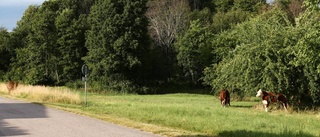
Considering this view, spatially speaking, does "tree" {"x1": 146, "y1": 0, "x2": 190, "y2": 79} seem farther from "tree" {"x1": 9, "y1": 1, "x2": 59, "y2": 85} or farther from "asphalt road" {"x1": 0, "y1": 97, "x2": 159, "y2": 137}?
"asphalt road" {"x1": 0, "y1": 97, "x2": 159, "y2": 137}

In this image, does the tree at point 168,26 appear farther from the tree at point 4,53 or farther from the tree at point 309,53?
the tree at point 309,53

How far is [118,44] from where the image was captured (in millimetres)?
61250

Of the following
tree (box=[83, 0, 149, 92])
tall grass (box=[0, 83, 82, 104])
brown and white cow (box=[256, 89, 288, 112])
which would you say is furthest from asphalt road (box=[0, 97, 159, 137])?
tree (box=[83, 0, 149, 92])

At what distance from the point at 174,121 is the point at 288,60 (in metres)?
15.2

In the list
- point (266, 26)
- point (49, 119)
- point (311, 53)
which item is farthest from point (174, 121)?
point (266, 26)

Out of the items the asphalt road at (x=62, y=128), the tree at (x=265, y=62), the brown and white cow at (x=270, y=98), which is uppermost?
the tree at (x=265, y=62)

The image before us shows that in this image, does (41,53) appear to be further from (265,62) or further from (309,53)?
Answer: (309,53)

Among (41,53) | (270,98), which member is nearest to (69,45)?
(41,53)

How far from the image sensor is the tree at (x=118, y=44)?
61.5 meters

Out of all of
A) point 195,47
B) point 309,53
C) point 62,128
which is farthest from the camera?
point 195,47

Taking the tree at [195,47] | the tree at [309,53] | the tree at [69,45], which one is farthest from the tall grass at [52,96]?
the tree at [195,47]

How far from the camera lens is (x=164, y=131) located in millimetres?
14070

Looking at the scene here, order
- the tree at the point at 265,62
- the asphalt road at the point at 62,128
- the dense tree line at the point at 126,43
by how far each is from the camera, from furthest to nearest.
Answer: the dense tree line at the point at 126,43 → the tree at the point at 265,62 → the asphalt road at the point at 62,128

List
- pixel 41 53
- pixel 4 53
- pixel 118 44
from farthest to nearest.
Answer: pixel 4 53 → pixel 41 53 → pixel 118 44
